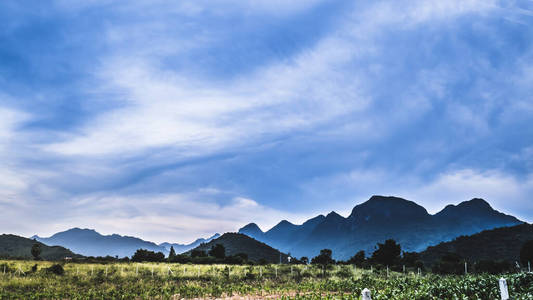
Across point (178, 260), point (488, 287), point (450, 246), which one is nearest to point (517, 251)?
point (450, 246)

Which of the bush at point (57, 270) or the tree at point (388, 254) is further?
the tree at point (388, 254)

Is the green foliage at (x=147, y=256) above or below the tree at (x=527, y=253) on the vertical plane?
below

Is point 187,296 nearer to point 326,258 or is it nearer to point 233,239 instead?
point 326,258

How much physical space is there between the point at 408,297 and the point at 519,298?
12.7 ft

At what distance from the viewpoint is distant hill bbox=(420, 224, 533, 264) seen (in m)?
81.4

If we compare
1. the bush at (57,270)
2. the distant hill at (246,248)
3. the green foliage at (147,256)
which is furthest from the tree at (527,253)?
the bush at (57,270)

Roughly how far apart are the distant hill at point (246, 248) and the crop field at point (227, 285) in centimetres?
7727

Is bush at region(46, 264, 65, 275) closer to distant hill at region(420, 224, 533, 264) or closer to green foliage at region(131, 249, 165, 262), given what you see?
green foliage at region(131, 249, 165, 262)

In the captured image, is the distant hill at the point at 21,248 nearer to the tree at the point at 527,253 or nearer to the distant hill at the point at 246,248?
the distant hill at the point at 246,248

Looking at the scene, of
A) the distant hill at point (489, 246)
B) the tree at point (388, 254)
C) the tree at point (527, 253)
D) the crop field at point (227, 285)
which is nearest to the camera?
the crop field at point (227, 285)

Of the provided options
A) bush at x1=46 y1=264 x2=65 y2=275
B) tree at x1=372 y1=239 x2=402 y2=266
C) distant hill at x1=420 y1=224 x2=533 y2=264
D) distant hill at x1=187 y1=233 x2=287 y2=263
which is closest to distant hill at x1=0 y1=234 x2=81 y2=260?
distant hill at x1=187 y1=233 x2=287 y2=263

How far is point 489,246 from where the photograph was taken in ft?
286

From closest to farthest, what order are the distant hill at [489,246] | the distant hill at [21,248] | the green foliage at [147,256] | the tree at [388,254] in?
1. the green foliage at [147,256]
2. the tree at [388,254]
3. the distant hill at [489,246]
4. the distant hill at [21,248]

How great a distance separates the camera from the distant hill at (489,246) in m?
81.4
